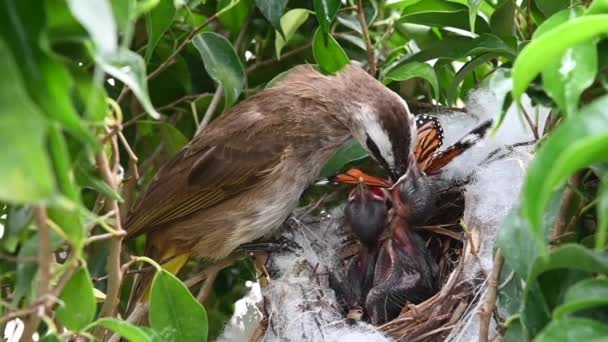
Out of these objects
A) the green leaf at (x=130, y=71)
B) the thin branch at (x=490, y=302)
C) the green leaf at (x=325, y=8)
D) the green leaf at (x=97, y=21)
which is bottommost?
the thin branch at (x=490, y=302)

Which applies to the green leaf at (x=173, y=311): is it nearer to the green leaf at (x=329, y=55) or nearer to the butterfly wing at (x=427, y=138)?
the green leaf at (x=329, y=55)

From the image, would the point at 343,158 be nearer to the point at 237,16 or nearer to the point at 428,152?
the point at 428,152

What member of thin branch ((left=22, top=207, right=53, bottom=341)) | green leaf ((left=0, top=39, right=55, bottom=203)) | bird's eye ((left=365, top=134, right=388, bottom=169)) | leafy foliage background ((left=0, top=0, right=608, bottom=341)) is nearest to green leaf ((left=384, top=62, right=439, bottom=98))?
leafy foliage background ((left=0, top=0, right=608, bottom=341))

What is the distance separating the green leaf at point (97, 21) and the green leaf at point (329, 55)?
3.33ft

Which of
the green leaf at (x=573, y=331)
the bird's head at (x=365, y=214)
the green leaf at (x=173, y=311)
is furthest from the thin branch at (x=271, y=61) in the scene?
the green leaf at (x=573, y=331)

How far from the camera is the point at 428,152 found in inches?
75.9

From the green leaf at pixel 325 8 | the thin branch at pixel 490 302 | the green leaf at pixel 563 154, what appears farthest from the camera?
the green leaf at pixel 325 8

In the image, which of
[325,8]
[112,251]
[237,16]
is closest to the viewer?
[112,251]

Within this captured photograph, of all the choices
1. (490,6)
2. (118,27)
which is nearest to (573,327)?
(118,27)

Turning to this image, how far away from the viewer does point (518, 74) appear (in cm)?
83

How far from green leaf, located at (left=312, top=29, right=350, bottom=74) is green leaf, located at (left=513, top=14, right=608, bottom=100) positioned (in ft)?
2.66

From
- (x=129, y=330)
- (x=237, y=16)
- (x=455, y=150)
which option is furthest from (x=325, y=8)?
(x=129, y=330)

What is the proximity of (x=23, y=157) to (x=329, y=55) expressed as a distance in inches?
44.6

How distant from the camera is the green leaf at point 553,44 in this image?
78 centimetres
